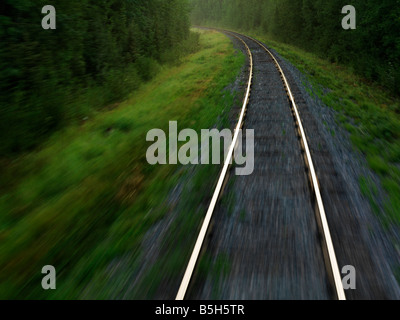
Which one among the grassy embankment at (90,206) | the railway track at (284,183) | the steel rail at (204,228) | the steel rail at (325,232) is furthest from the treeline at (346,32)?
the steel rail at (204,228)

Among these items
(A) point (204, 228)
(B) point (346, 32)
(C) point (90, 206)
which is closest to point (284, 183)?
(A) point (204, 228)

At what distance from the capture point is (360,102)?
10.8 m

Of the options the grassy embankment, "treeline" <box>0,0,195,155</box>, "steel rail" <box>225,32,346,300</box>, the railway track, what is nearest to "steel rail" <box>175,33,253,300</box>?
the railway track

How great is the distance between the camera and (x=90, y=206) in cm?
496

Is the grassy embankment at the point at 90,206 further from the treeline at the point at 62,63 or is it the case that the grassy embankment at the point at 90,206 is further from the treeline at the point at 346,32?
the treeline at the point at 346,32

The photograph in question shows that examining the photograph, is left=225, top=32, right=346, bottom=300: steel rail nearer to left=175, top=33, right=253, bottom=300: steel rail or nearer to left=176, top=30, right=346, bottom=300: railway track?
left=176, top=30, right=346, bottom=300: railway track

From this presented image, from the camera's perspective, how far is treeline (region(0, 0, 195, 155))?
259 inches

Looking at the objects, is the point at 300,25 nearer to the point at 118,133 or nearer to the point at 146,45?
the point at 146,45

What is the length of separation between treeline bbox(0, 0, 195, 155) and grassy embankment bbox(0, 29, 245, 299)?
68 centimetres

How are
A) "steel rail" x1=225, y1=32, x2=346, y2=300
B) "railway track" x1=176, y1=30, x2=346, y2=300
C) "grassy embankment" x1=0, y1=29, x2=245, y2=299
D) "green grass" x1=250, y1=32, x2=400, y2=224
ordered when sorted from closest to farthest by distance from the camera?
"steel rail" x1=225, y1=32, x2=346, y2=300 < "railway track" x1=176, y1=30, x2=346, y2=300 < "grassy embankment" x1=0, y1=29, x2=245, y2=299 < "green grass" x1=250, y1=32, x2=400, y2=224

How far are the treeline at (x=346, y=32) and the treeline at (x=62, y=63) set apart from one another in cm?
1359
